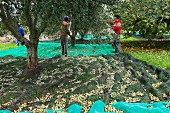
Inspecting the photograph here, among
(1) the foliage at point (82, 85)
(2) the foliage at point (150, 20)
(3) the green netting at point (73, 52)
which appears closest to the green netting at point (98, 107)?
(1) the foliage at point (82, 85)

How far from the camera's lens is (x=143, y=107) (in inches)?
201

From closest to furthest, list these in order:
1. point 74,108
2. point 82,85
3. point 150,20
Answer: point 74,108 < point 82,85 < point 150,20

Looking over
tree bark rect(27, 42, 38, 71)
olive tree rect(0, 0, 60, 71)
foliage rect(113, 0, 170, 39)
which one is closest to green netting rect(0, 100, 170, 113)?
olive tree rect(0, 0, 60, 71)

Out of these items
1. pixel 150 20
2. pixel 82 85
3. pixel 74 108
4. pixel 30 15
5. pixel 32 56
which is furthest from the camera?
pixel 150 20

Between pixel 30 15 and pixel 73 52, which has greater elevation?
pixel 30 15

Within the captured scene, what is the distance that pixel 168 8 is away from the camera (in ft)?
44.0

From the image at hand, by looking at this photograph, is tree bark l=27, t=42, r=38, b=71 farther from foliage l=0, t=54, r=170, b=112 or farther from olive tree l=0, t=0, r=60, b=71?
foliage l=0, t=54, r=170, b=112

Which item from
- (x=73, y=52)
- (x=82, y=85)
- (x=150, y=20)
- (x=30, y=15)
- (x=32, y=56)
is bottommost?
(x=82, y=85)

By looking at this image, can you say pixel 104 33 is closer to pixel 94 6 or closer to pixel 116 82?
pixel 94 6

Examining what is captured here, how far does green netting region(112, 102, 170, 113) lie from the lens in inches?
196

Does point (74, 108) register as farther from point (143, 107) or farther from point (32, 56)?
point (32, 56)

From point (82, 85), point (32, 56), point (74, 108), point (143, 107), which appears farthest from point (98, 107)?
point (32, 56)

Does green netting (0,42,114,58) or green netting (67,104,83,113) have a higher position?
green netting (0,42,114,58)

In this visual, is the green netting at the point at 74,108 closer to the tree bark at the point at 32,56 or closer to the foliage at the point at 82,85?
the foliage at the point at 82,85
